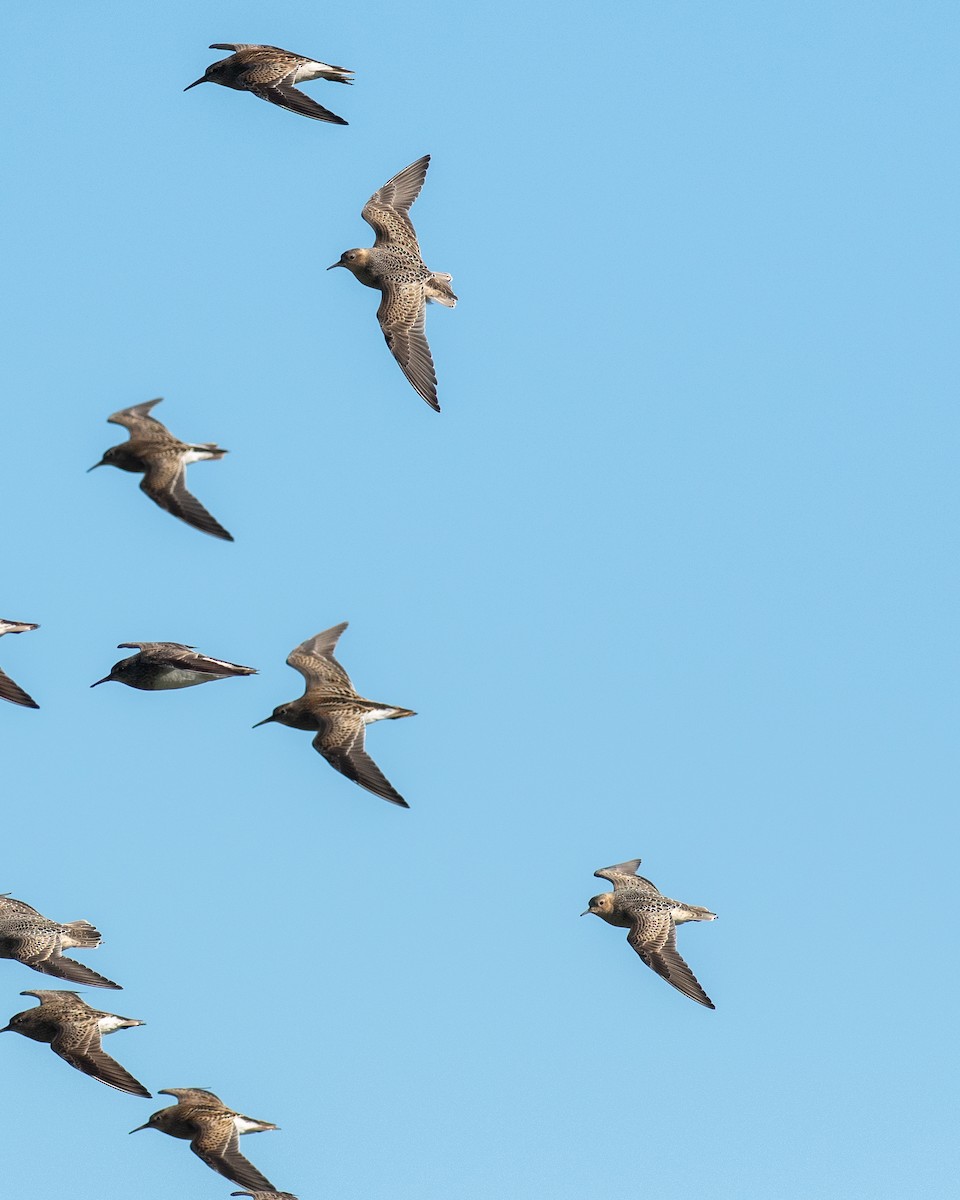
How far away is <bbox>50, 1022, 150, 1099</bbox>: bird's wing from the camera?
28.4 metres

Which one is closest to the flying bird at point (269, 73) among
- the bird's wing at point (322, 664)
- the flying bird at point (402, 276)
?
the flying bird at point (402, 276)

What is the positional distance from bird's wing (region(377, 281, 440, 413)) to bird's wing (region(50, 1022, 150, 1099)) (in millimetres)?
9010

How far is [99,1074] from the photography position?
28.6 m

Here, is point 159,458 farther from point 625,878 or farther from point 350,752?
point 625,878

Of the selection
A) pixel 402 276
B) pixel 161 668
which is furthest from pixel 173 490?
pixel 402 276

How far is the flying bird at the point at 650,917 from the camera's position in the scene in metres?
30.1

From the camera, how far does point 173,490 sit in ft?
88.0

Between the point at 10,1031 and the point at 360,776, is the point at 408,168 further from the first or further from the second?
the point at 10,1031

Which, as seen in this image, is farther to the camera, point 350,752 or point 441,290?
point 441,290

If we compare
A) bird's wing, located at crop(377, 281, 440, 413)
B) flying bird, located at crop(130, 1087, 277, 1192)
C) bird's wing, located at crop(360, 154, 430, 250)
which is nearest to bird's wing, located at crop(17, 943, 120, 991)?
flying bird, located at crop(130, 1087, 277, 1192)

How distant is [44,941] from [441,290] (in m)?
10.2

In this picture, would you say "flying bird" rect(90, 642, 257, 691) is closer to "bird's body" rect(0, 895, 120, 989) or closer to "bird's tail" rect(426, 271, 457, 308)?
"bird's body" rect(0, 895, 120, 989)

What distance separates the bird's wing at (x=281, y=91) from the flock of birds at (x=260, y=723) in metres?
0.02

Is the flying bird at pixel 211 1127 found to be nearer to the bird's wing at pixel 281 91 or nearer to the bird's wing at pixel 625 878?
the bird's wing at pixel 625 878
